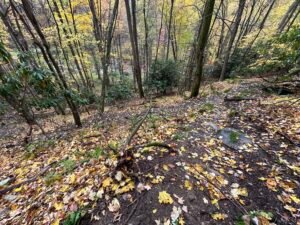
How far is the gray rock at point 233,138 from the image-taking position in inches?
139

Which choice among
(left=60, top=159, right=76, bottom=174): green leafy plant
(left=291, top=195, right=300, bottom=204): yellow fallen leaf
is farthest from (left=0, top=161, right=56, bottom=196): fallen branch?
(left=291, top=195, right=300, bottom=204): yellow fallen leaf

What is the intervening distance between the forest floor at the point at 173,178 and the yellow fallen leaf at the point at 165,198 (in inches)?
0.5

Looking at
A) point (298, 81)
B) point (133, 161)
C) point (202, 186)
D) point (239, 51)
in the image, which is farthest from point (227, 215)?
point (239, 51)

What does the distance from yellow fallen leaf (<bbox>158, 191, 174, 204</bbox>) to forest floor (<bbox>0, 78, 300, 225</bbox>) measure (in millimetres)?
13

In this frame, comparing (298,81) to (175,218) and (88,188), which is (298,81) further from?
(88,188)

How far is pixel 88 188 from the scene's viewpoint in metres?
2.49

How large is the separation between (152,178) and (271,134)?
9.77ft

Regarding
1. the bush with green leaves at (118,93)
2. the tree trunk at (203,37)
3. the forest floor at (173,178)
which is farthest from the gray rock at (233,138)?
the bush with green leaves at (118,93)

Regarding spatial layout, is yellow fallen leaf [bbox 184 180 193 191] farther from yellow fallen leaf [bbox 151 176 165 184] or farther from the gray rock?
the gray rock

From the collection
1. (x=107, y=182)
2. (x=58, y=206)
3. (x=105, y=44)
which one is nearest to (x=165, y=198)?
(x=107, y=182)

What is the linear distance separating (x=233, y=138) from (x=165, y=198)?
7.57 feet

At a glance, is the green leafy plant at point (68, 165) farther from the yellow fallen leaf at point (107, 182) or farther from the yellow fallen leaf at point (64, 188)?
the yellow fallen leaf at point (107, 182)

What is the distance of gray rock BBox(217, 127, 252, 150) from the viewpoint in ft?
11.6

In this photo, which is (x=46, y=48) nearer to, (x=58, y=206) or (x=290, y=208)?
(x=58, y=206)
